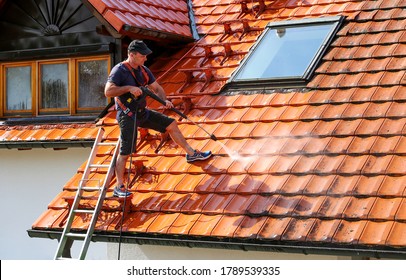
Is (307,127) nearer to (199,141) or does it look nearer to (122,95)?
(199,141)

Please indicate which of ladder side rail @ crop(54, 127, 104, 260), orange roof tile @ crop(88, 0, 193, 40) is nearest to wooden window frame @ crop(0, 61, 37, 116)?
orange roof tile @ crop(88, 0, 193, 40)

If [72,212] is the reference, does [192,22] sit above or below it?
above

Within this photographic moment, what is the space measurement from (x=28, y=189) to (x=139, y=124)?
2.56m

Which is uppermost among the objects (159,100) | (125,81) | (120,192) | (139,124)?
(125,81)

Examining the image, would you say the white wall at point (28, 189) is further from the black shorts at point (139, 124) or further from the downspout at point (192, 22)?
the downspout at point (192, 22)

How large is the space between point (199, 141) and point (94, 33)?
236 centimetres

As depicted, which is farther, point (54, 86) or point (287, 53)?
point (54, 86)

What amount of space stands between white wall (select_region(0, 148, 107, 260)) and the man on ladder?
1714 millimetres

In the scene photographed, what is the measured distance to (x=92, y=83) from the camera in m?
10.8

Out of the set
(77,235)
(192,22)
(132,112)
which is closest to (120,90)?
(132,112)

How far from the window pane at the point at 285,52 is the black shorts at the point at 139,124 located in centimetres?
133

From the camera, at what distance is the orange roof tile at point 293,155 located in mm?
7473

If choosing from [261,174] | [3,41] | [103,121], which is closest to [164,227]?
A: [261,174]

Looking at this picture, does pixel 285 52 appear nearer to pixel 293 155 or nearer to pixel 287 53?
pixel 287 53
